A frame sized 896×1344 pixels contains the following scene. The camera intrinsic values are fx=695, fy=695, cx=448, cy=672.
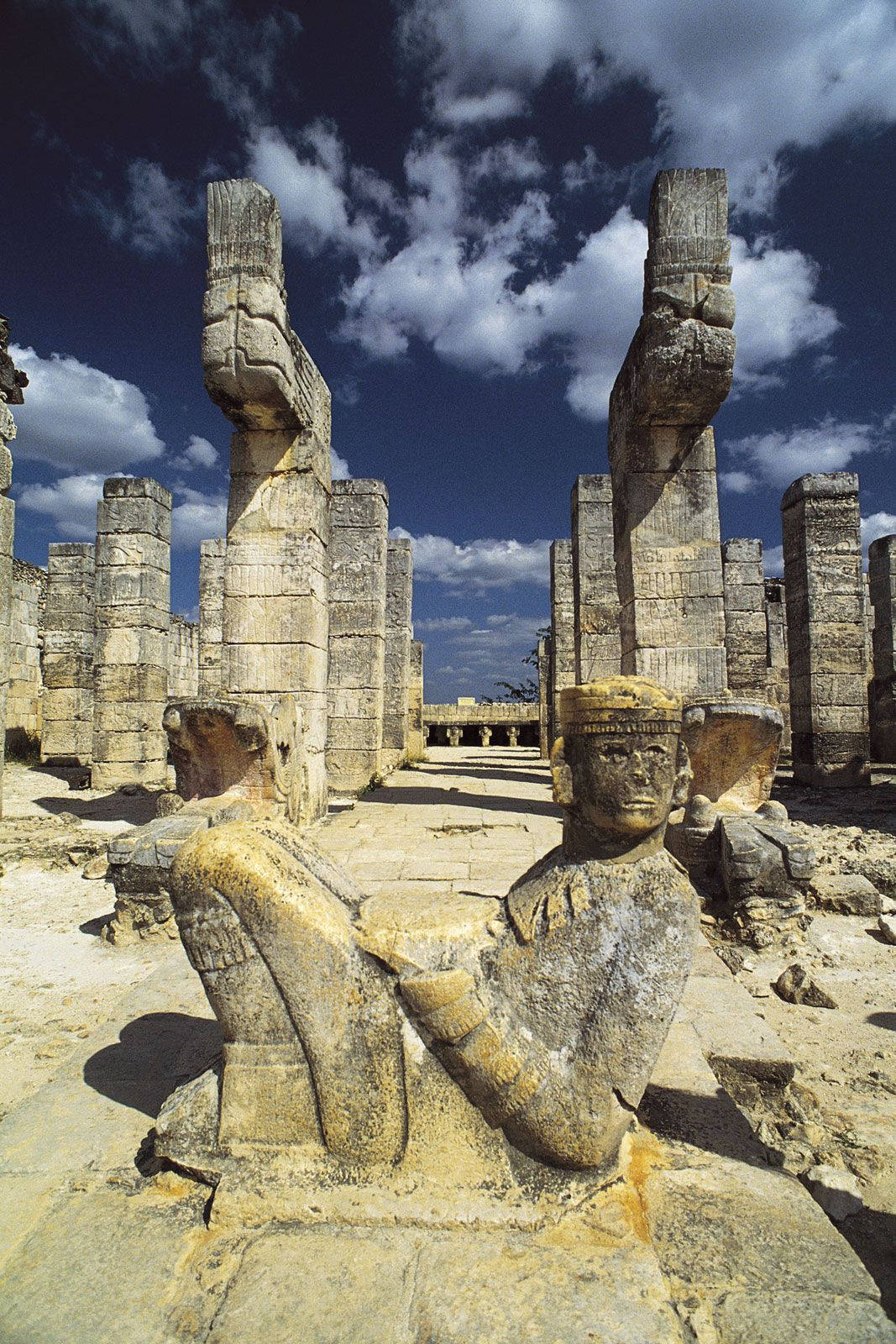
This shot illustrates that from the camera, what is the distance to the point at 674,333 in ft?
18.4

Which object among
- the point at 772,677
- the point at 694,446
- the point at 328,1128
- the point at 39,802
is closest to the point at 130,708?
the point at 39,802

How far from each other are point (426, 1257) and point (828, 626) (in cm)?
1071

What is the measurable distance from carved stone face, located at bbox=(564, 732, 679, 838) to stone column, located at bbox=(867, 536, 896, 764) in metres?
12.6

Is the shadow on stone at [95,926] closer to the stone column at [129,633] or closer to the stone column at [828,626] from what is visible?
the stone column at [129,633]

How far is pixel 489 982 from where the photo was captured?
1729 millimetres

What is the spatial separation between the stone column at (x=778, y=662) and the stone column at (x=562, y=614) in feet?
13.4

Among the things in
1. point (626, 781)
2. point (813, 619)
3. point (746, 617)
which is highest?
point (746, 617)

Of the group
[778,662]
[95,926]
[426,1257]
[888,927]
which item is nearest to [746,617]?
[778,662]

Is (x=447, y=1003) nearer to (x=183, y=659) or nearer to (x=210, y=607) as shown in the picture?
(x=210, y=607)

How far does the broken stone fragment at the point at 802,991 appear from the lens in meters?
3.31

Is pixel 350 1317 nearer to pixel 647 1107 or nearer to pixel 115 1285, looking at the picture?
pixel 115 1285

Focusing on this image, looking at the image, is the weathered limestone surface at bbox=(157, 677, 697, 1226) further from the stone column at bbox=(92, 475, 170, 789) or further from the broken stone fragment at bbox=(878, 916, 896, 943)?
the stone column at bbox=(92, 475, 170, 789)

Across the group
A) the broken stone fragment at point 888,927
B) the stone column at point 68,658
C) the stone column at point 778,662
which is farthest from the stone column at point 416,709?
the broken stone fragment at point 888,927

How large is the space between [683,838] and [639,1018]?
10.3ft
